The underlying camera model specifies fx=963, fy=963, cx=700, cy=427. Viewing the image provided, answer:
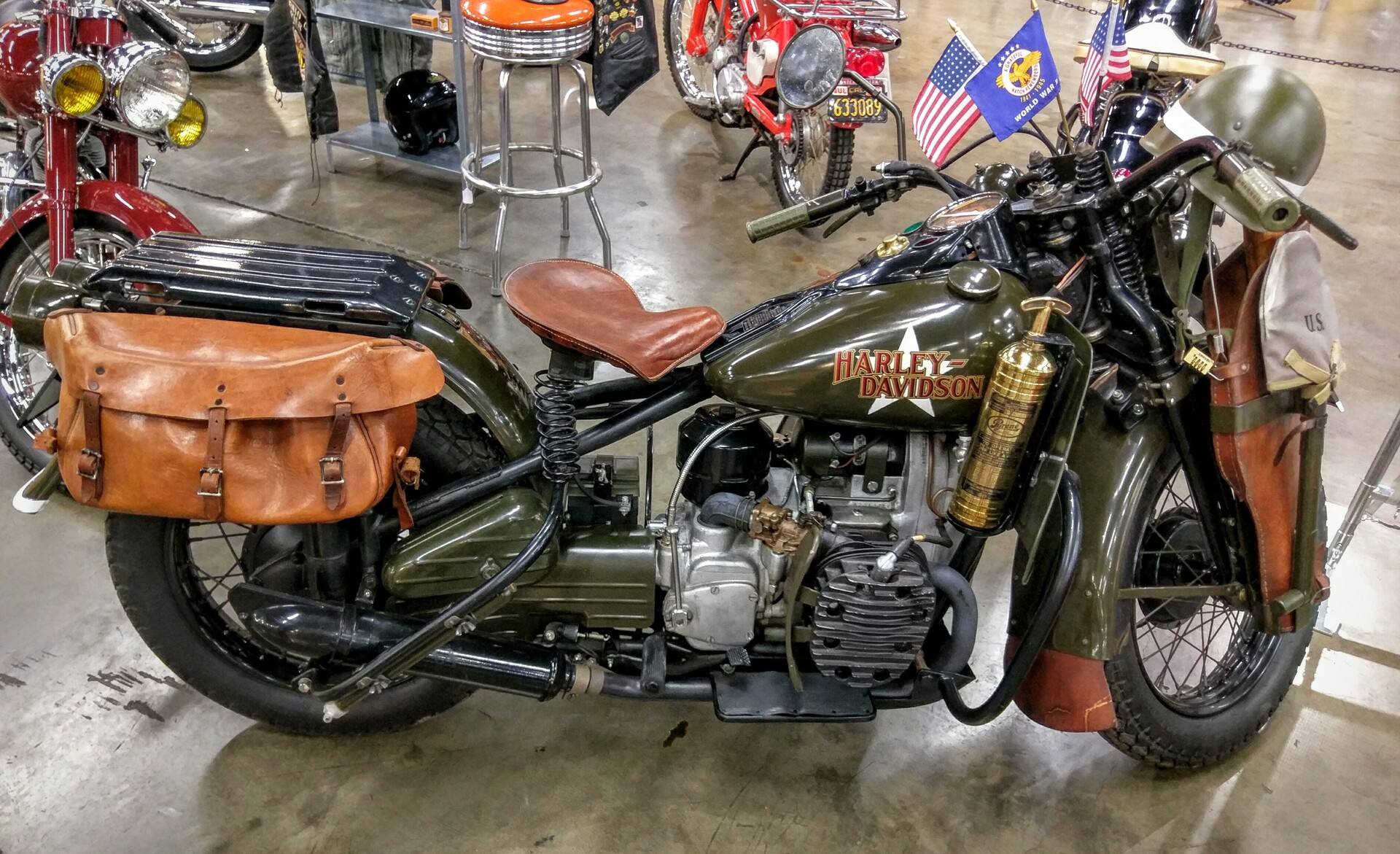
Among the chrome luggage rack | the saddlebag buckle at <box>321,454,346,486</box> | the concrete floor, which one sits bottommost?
the concrete floor

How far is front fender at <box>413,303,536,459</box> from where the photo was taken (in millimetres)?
1724

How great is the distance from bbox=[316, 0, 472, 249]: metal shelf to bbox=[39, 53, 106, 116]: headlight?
5.16 feet

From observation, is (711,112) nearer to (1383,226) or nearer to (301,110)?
(301,110)

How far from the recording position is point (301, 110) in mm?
5477

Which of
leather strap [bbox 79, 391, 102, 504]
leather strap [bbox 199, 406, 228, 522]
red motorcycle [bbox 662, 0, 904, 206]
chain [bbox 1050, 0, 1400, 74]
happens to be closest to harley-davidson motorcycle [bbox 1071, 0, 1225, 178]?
red motorcycle [bbox 662, 0, 904, 206]

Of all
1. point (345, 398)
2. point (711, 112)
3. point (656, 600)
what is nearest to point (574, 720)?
point (656, 600)

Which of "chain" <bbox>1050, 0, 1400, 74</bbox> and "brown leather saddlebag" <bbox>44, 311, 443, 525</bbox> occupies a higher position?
"brown leather saddlebag" <bbox>44, 311, 443, 525</bbox>

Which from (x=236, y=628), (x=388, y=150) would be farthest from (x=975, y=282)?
(x=388, y=150)

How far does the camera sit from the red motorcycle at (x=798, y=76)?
393 cm

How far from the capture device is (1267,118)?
159 cm

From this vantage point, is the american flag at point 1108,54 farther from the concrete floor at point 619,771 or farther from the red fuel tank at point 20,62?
the red fuel tank at point 20,62

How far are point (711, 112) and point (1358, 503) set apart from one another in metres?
3.91

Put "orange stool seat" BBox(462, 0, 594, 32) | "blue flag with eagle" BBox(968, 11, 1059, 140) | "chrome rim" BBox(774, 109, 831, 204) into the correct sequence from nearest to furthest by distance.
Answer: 1. "blue flag with eagle" BBox(968, 11, 1059, 140)
2. "orange stool seat" BBox(462, 0, 594, 32)
3. "chrome rim" BBox(774, 109, 831, 204)

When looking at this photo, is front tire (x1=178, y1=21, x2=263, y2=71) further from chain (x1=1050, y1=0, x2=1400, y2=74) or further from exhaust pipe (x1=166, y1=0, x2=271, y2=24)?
chain (x1=1050, y1=0, x2=1400, y2=74)
